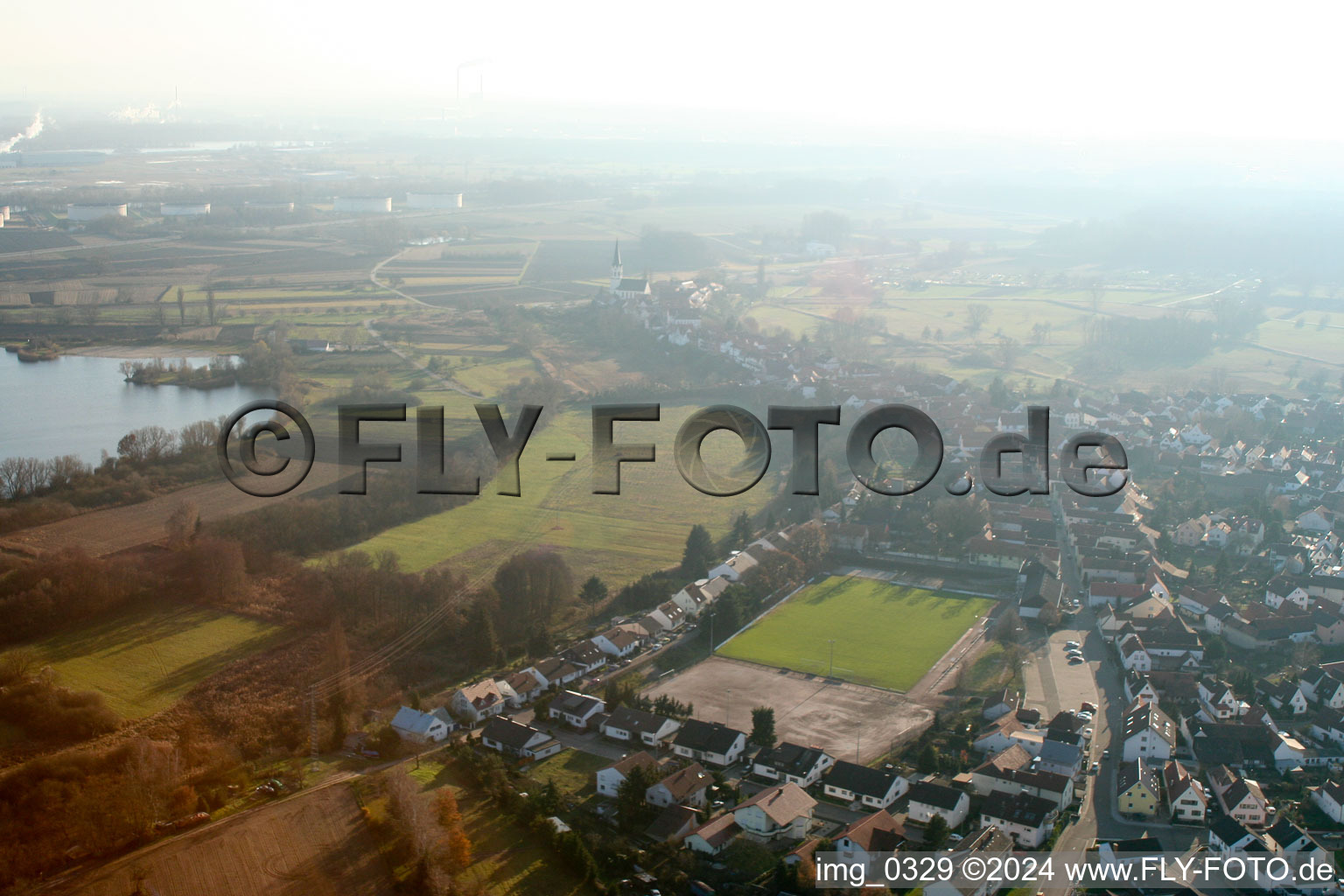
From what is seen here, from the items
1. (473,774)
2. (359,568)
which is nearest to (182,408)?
(359,568)

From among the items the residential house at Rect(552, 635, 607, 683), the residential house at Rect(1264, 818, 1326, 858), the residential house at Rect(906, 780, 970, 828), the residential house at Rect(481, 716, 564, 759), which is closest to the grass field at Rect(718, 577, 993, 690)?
the residential house at Rect(552, 635, 607, 683)

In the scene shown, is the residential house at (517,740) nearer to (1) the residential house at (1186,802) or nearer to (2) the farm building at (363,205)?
(1) the residential house at (1186,802)

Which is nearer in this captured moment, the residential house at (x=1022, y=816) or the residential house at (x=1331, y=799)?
the residential house at (x=1022, y=816)

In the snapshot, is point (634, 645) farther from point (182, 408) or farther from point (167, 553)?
point (182, 408)

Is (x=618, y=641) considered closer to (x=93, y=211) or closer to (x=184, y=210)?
(x=93, y=211)

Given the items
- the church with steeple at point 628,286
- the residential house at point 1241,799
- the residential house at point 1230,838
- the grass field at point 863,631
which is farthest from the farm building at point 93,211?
the residential house at point 1230,838

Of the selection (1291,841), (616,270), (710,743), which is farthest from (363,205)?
(1291,841)

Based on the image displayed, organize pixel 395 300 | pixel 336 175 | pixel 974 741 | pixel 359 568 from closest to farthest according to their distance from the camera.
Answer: pixel 974 741 < pixel 359 568 < pixel 395 300 < pixel 336 175
